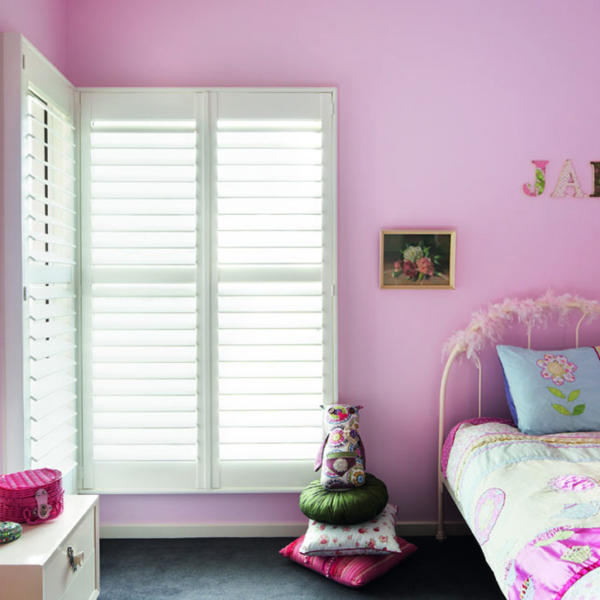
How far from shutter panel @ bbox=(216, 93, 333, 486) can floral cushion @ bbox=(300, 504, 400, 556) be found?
368 millimetres

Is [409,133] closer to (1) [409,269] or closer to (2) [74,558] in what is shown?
(1) [409,269]

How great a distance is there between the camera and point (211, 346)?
2617 millimetres

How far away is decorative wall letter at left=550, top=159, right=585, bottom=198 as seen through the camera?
269 cm

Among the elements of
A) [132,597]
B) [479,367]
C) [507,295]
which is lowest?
[132,597]

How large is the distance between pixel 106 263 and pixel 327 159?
3.82 feet

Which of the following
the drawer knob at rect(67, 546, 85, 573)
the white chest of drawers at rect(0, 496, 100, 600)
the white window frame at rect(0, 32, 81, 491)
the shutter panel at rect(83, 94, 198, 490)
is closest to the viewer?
the white chest of drawers at rect(0, 496, 100, 600)

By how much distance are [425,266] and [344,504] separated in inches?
46.0

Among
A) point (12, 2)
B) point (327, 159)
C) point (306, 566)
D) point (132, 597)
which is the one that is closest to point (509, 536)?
point (306, 566)

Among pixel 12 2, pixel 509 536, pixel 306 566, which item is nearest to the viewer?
pixel 509 536

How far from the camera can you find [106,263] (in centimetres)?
261

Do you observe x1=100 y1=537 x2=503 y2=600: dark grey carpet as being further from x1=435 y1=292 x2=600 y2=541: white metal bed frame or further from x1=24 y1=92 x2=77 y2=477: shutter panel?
x1=24 y1=92 x2=77 y2=477: shutter panel

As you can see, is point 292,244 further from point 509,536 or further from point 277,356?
point 509,536

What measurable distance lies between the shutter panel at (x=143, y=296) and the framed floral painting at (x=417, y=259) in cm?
93

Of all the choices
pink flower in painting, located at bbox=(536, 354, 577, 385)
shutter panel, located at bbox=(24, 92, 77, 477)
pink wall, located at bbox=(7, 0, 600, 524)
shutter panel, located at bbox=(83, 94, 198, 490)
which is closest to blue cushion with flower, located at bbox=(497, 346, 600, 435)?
pink flower in painting, located at bbox=(536, 354, 577, 385)
